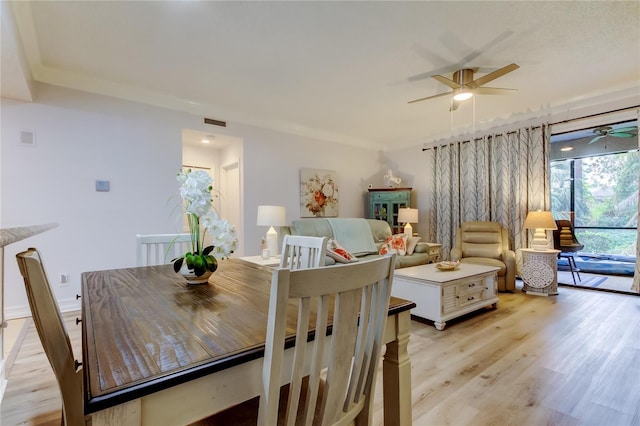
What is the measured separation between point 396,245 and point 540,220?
1808 mm

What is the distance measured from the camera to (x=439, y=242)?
17.1ft

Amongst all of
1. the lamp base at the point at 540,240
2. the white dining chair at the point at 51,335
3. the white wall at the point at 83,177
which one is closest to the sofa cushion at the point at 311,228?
the white wall at the point at 83,177

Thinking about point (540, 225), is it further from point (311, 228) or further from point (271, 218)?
point (271, 218)

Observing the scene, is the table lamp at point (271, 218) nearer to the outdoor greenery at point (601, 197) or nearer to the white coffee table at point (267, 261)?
the white coffee table at point (267, 261)

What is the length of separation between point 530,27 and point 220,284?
2.96 metres

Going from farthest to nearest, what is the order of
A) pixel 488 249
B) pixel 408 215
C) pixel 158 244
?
pixel 408 215 → pixel 488 249 → pixel 158 244

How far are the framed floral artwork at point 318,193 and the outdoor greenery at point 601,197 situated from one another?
4.17 meters

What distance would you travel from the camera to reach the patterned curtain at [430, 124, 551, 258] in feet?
13.6

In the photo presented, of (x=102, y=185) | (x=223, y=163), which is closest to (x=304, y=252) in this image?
(x=102, y=185)

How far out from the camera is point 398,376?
1047 millimetres

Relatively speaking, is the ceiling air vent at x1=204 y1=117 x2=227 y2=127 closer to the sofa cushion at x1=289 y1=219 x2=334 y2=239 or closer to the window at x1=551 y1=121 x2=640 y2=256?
the sofa cushion at x1=289 y1=219 x2=334 y2=239

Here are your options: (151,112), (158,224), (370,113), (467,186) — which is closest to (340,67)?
(370,113)

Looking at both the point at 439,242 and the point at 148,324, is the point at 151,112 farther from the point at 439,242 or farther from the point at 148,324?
the point at 439,242

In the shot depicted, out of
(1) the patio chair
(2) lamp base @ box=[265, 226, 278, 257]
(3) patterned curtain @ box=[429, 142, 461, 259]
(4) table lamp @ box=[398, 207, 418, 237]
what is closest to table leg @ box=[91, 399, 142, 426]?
(2) lamp base @ box=[265, 226, 278, 257]
